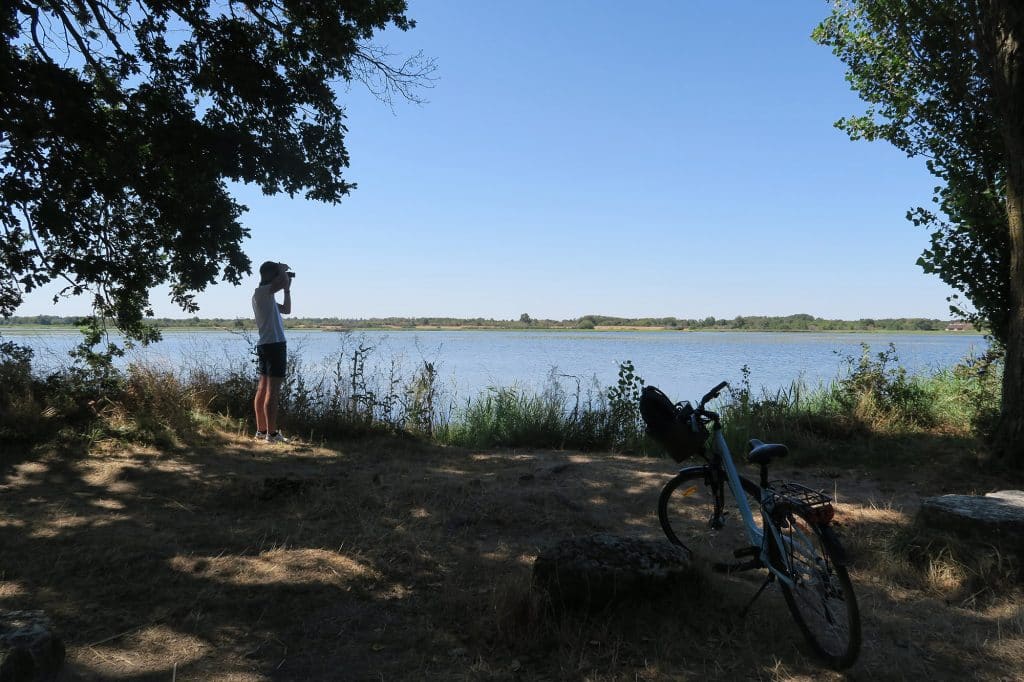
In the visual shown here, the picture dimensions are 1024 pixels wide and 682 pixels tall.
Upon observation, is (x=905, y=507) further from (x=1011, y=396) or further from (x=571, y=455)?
(x=571, y=455)

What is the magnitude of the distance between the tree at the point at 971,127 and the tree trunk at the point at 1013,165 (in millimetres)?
10

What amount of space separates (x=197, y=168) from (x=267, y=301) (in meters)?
1.65

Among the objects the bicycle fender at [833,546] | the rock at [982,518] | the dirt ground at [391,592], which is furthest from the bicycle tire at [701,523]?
the rock at [982,518]

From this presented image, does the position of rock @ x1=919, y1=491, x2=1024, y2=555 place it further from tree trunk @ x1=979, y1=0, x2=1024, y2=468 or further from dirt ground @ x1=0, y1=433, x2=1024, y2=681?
tree trunk @ x1=979, y1=0, x2=1024, y2=468

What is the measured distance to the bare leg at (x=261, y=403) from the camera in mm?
7375

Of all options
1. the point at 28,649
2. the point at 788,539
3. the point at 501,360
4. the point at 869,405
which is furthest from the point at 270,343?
the point at 501,360

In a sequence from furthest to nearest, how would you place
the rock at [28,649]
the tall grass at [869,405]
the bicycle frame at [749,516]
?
the tall grass at [869,405], the bicycle frame at [749,516], the rock at [28,649]

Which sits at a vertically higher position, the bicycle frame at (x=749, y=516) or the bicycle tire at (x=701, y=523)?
the bicycle frame at (x=749, y=516)

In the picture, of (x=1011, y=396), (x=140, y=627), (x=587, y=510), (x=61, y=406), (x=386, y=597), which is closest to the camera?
(x=140, y=627)

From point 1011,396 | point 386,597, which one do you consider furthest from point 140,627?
point 1011,396

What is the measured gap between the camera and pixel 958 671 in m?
2.85

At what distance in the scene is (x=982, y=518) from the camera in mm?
3963

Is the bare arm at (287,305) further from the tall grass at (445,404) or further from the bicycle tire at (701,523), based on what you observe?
the bicycle tire at (701,523)

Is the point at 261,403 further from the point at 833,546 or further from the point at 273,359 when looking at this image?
the point at 833,546
